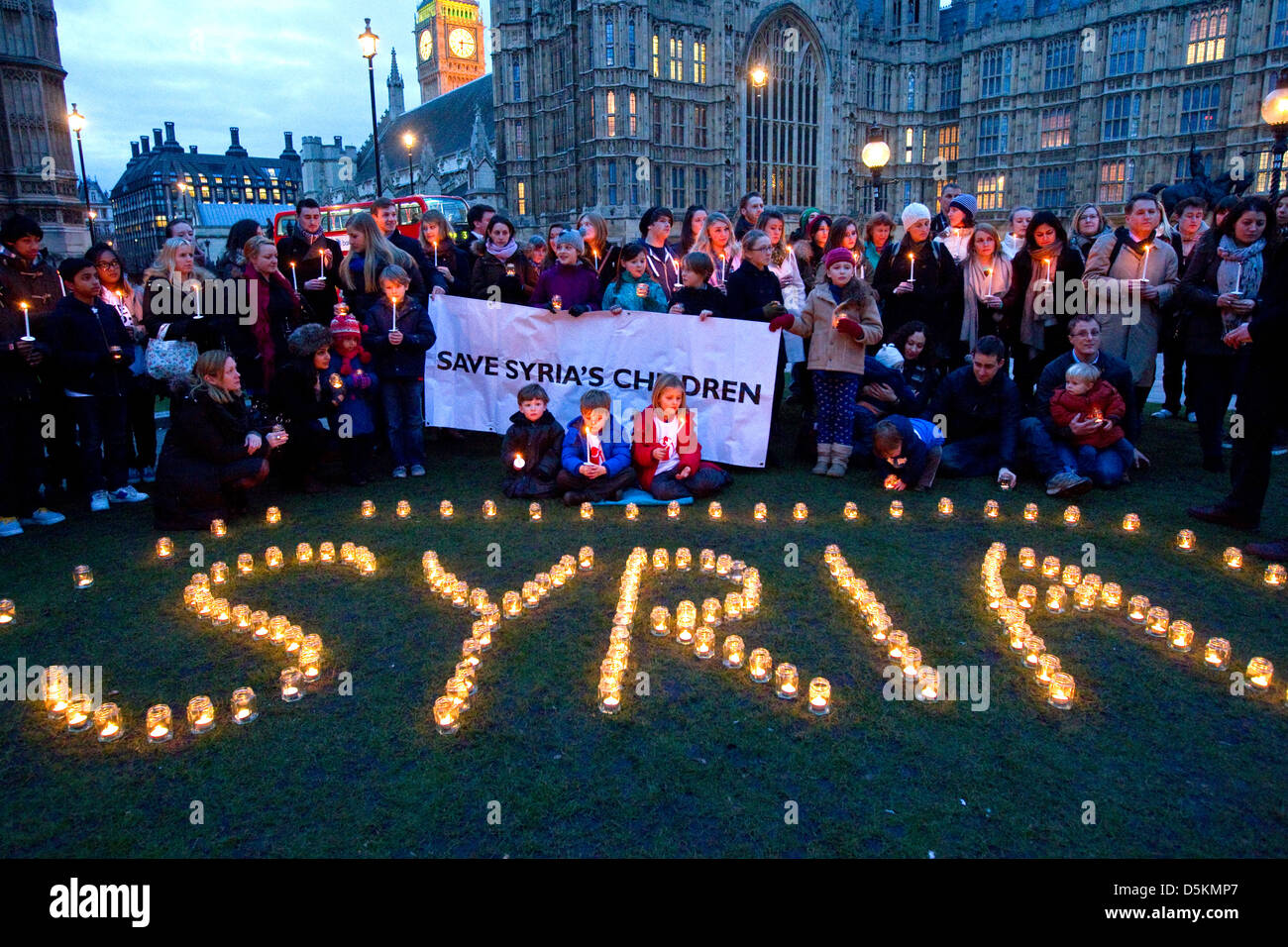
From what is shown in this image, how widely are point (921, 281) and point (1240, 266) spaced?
282cm

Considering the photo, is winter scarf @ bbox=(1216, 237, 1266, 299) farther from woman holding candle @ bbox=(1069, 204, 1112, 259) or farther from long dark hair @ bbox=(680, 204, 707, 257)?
long dark hair @ bbox=(680, 204, 707, 257)

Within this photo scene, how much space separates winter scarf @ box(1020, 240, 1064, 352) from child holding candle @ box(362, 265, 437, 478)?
6.27m

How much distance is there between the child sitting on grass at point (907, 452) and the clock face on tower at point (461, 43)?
401 ft

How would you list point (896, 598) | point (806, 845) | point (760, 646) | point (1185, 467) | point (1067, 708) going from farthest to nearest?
point (1185, 467) → point (896, 598) → point (760, 646) → point (1067, 708) → point (806, 845)

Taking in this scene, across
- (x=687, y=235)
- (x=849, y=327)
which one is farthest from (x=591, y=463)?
(x=687, y=235)

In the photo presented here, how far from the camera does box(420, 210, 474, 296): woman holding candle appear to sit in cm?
938

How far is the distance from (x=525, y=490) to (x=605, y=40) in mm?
47324

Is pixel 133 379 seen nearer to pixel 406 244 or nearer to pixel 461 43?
pixel 406 244

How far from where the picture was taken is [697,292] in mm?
8203

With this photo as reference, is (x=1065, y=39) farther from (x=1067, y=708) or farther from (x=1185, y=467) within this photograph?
(x=1067, y=708)

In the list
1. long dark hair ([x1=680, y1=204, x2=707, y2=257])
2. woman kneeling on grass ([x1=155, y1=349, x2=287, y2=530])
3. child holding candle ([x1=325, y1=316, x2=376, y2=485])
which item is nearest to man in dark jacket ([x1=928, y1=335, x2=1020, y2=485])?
long dark hair ([x1=680, y1=204, x2=707, y2=257])

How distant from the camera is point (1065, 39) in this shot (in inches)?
1948

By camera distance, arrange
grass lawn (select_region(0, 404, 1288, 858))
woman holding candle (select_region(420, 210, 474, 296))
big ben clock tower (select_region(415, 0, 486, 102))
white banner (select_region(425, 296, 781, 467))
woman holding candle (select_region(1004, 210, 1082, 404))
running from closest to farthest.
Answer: grass lawn (select_region(0, 404, 1288, 858)) → white banner (select_region(425, 296, 781, 467)) → woman holding candle (select_region(1004, 210, 1082, 404)) → woman holding candle (select_region(420, 210, 474, 296)) → big ben clock tower (select_region(415, 0, 486, 102))

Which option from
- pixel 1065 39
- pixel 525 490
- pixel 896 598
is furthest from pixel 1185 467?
pixel 1065 39
